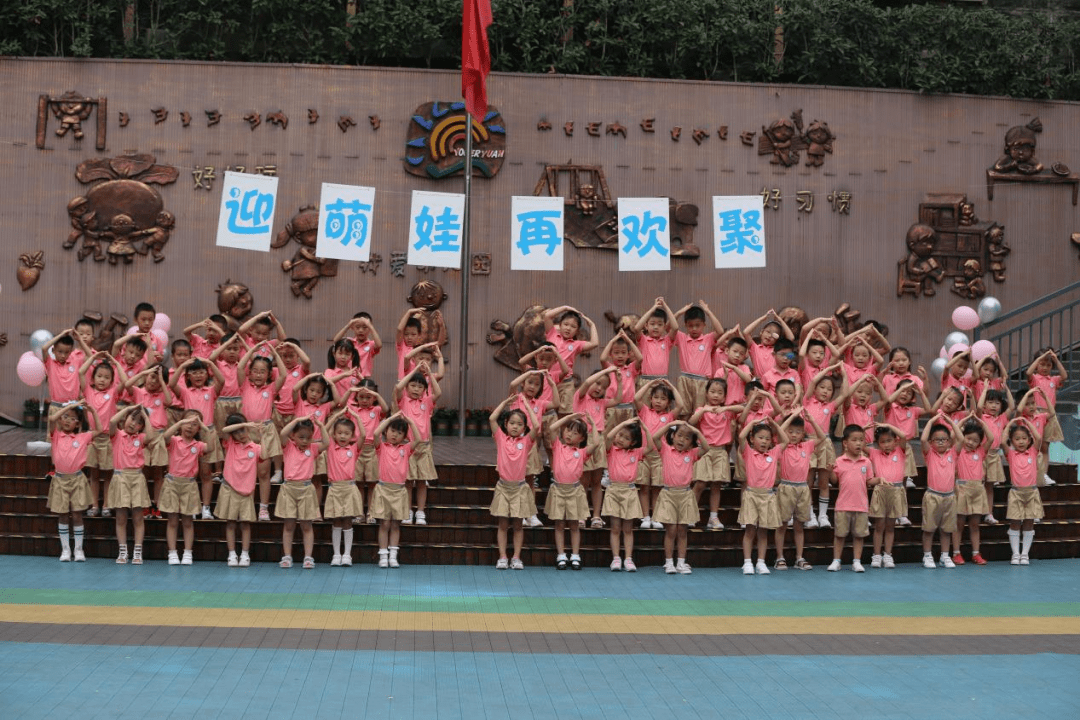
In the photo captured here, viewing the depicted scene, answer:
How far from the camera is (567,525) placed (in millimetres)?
11406

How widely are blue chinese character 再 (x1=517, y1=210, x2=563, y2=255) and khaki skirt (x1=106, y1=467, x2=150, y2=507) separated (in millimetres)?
4268

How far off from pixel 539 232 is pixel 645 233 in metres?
1.01

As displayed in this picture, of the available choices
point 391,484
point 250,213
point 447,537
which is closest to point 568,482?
point 447,537

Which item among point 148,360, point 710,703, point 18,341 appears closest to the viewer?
point 710,703

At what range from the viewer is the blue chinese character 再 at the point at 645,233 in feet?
43.4

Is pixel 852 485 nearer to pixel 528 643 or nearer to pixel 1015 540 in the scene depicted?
pixel 1015 540

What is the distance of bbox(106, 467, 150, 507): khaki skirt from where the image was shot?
10.9m

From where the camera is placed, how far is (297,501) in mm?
10906

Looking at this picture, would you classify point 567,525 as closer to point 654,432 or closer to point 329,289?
point 654,432

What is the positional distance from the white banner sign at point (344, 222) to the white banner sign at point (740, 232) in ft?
11.0

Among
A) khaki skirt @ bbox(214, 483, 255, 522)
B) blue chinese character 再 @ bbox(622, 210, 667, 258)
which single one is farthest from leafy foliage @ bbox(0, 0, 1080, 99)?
khaki skirt @ bbox(214, 483, 255, 522)

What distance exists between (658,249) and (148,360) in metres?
4.82

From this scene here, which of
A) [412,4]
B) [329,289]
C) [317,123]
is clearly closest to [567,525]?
[329,289]

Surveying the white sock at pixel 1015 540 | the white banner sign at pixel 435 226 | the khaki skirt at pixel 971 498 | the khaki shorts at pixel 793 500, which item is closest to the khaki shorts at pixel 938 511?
the khaki skirt at pixel 971 498
